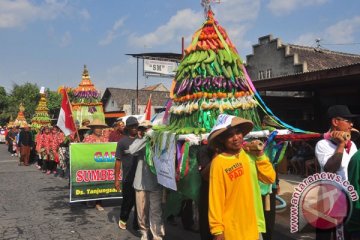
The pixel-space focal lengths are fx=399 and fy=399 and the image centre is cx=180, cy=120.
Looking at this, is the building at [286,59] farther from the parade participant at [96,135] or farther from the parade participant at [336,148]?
A: the parade participant at [336,148]

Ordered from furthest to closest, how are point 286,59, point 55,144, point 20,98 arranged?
point 20,98 < point 286,59 < point 55,144

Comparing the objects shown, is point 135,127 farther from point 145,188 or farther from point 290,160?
point 290,160

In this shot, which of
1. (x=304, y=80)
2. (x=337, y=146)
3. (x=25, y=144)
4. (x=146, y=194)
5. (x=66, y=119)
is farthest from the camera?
(x=25, y=144)

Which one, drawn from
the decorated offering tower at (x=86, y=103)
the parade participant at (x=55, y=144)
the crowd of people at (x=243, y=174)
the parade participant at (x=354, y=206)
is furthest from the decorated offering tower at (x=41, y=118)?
the parade participant at (x=354, y=206)

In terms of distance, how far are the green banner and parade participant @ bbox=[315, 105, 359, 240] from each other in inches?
197

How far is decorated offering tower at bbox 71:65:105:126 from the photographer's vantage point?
14484 mm

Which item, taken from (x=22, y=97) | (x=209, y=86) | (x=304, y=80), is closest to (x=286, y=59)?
(x=304, y=80)

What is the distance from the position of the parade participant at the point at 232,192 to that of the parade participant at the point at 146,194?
2455 millimetres

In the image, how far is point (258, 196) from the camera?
3.35 m

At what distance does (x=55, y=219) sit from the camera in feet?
23.2

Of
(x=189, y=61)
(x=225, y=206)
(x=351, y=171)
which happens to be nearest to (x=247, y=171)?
(x=225, y=206)

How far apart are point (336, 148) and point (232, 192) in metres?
1.14

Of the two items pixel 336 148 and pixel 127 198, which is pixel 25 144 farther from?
pixel 336 148

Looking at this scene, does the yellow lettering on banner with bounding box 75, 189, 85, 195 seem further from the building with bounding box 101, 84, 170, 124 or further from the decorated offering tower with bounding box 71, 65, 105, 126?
the building with bounding box 101, 84, 170, 124
